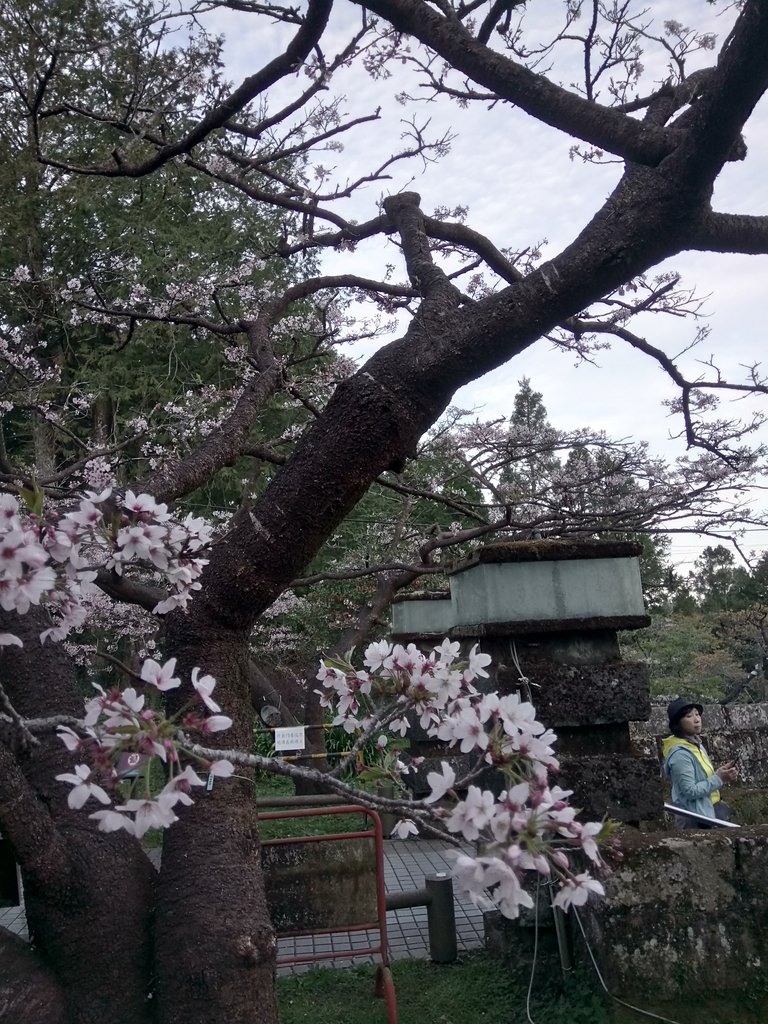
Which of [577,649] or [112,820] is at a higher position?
[577,649]

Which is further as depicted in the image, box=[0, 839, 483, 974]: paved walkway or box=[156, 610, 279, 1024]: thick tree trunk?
box=[0, 839, 483, 974]: paved walkway

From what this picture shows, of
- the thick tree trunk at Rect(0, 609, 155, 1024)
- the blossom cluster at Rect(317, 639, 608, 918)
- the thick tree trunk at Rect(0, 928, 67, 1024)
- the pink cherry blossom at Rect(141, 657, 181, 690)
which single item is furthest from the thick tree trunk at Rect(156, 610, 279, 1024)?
the pink cherry blossom at Rect(141, 657, 181, 690)

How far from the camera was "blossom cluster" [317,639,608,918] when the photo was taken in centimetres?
151

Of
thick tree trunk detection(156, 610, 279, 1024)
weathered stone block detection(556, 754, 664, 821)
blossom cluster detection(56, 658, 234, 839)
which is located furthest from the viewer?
weathered stone block detection(556, 754, 664, 821)

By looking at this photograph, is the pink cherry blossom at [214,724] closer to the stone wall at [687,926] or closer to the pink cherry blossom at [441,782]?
the pink cherry blossom at [441,782]

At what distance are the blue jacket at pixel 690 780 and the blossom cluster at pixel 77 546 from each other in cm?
337

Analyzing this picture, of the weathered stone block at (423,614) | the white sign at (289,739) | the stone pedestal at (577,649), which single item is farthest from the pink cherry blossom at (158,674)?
the weathered stone block at (423,614)

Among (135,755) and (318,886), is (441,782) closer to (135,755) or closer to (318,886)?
(135,755)

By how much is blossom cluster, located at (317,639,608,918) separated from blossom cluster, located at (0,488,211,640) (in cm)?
62

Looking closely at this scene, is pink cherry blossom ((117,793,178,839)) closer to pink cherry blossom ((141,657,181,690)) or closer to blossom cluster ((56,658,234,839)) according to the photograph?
blossom cluster ((56,658,234,839))

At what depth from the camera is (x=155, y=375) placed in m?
15.2

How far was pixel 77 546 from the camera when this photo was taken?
1.86 metres

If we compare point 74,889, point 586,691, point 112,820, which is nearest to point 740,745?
point 586,691

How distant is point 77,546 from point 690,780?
3.79 meters
